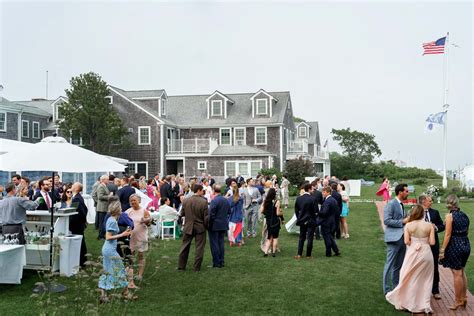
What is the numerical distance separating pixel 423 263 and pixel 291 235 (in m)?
8.91

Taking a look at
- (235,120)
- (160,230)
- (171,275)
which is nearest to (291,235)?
(160,230)

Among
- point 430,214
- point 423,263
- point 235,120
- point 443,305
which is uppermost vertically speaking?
point 235,120

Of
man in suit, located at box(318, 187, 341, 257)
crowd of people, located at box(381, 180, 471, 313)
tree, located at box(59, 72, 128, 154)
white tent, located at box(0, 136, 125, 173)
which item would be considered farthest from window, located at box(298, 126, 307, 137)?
crowd of people, located at box(381, 180, 471, 313)

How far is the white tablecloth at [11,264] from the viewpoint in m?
8.98

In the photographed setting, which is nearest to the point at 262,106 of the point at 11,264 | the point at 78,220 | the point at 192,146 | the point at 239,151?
the point at 239,151

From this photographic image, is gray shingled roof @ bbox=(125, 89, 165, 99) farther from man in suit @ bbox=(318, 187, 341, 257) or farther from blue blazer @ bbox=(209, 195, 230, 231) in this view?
blue blazer @ bbox=(209, 195, 230, 231)

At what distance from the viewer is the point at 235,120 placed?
40.8 metres

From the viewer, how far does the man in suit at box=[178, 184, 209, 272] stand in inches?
421

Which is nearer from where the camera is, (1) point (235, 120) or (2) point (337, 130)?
(1) point (235, 120)

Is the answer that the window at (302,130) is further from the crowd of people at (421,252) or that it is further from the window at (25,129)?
the crowd of people at (421,252)

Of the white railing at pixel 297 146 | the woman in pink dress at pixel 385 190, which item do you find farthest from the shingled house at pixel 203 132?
the woman in pink dress at pixel 385 190

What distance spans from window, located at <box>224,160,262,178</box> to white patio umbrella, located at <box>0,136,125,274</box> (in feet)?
93.7

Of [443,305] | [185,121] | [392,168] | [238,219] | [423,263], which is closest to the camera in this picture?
[423,263]

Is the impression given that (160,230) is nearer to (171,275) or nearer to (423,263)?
(171,275)
